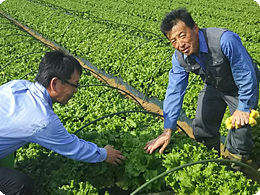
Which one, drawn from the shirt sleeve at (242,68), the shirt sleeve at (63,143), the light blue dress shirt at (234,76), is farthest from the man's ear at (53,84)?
the shirt sleeve at (242,68)

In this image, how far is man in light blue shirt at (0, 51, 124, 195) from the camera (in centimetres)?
332

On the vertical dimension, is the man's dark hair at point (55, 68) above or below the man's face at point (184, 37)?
below

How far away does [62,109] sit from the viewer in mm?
6059

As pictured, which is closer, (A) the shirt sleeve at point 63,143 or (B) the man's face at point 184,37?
(A) the shirt sleeve at point 63,143

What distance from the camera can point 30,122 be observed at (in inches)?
129

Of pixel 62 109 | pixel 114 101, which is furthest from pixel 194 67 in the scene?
pixel 62 109

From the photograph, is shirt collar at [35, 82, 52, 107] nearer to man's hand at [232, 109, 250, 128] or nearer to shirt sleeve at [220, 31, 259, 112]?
shirt sleeve at [220, 31, 259, 112]

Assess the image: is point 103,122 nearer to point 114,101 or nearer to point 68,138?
point 114,101

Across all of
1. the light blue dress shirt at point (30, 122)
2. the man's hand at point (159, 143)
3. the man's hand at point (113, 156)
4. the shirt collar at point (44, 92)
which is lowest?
the man's hand at point (113, 156)

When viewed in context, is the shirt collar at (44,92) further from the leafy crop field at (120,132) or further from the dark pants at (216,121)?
the dark pants at (216,121)

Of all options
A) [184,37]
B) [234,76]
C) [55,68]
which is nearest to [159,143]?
[234,76]

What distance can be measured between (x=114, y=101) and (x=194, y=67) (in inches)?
90.8

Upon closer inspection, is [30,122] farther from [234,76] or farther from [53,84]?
[234,76]

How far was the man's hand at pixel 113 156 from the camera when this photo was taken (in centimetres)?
413
